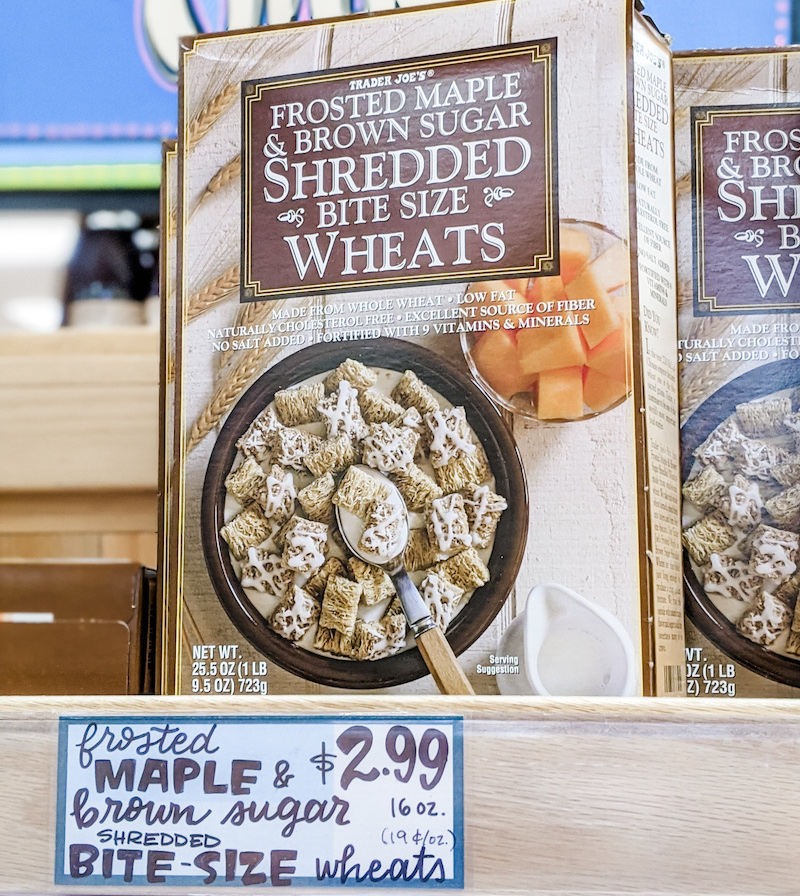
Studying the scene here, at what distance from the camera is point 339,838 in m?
0.57

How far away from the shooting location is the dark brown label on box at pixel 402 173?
27.9 inches

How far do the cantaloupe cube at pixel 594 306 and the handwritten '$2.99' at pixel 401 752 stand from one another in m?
0.28

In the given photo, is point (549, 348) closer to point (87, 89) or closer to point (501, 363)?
point (501, 363)

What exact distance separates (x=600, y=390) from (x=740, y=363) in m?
0.13

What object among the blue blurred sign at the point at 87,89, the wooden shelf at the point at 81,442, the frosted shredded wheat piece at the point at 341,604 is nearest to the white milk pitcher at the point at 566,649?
the frosted shredded wheat piece at the point at 341,604

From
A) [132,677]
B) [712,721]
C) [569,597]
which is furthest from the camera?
[132,677]

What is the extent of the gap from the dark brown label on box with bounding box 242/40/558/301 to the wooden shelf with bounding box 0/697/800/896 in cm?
31

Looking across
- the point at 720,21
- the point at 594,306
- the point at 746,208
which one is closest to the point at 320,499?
the point at 594,306

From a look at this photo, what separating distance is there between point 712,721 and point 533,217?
13.9 inches

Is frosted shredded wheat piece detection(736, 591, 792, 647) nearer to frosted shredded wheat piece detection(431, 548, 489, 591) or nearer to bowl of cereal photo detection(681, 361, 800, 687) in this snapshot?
bowl of cereal photo detection(681, 361, 800, 687)

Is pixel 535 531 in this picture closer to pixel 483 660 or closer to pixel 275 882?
pixel 483 660

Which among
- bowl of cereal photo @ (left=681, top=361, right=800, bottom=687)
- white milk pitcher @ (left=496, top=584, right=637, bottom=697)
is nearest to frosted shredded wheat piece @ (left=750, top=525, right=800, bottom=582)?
bowl of cereal photo @ (left=681, top=361, right=800, bottom=687)

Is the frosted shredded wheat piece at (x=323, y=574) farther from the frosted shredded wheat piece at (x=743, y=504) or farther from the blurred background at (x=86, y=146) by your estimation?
the blurred background at (x=86, y=146)

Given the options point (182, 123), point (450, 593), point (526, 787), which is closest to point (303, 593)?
point (450, 593)
